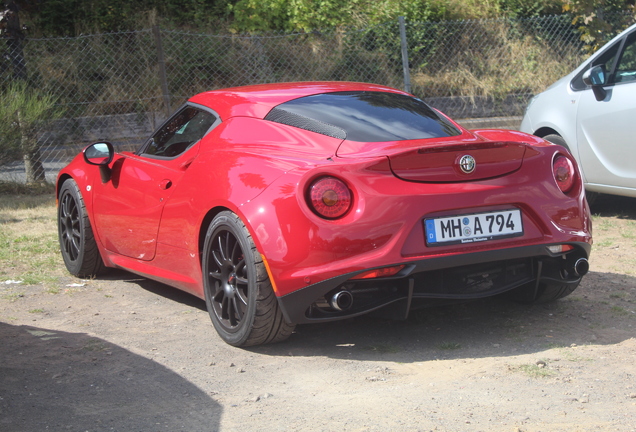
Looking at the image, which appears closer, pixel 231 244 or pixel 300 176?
pixel 300 176

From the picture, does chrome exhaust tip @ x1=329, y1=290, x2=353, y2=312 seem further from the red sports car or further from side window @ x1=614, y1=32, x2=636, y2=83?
side window @ x1=614, y1=32, x2=636, y2=83

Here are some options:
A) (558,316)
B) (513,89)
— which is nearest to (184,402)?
(558,316)

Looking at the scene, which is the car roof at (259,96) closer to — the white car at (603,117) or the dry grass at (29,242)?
the dry grass at (29,242)

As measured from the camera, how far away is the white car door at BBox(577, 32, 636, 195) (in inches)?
255

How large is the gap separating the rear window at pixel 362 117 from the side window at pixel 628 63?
2857 mm

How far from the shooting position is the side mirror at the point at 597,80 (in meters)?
6.62

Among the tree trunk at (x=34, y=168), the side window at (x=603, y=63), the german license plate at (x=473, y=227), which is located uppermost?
the side window at (x=603, y=63)

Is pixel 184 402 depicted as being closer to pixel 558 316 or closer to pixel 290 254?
pixel 290 254

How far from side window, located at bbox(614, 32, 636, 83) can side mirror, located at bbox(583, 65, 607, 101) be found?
13cm

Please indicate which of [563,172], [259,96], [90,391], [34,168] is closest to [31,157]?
[34,168]

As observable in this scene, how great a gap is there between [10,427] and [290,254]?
134 cm

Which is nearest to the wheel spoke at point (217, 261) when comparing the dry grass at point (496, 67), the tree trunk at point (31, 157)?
the tree trunk at point (31, 157)

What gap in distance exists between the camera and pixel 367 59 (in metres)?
12.8

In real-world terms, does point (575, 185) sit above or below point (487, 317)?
above
